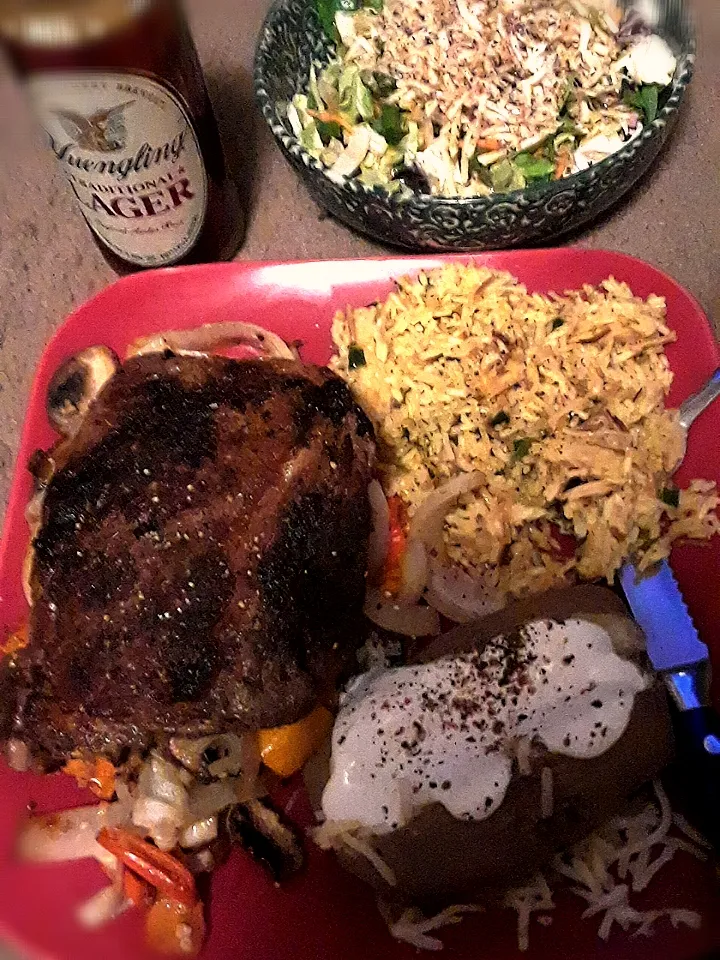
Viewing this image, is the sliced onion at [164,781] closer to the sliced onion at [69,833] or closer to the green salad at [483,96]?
the sliced onion at [69,833]

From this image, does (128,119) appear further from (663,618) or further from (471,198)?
(663,618)

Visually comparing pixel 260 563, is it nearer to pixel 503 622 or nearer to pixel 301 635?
pixel 301 635

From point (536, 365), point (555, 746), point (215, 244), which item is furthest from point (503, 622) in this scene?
point (215, 244)

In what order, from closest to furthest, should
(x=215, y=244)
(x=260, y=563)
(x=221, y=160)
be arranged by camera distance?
1. (x=260, y=563)
2. (x=221, y=160)
3. (x=215, y=244)

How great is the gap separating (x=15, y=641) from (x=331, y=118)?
1.24 m

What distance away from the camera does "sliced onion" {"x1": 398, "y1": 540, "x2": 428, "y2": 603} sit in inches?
53.9

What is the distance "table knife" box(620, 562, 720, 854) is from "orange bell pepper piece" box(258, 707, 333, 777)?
1.79 ft

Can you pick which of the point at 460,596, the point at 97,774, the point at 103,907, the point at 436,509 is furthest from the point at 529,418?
the point at 103,907

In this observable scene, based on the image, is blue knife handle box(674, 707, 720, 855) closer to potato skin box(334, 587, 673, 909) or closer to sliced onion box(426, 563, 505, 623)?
potato skin box(334, 587, 673, 909)

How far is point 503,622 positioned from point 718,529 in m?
0.41

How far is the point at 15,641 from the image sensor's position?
1.36 meters

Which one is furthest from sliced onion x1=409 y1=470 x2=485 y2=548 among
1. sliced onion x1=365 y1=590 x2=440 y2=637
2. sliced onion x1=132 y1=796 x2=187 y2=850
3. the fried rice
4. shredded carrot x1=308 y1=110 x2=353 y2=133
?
shredded carrot x1=308 y1=110 x2=353 y2=133

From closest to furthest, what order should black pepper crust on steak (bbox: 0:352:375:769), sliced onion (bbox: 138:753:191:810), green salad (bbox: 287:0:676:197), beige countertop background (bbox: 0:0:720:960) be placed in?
black pepper crust on steak (bbox: 0:352:375:769), sliced onion (bbox: 138:753:191:810), green salad (bbox: 287:0:676:197), beige countertop background (bbox: 0:0:720:960)

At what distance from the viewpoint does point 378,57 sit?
173 centimetres
